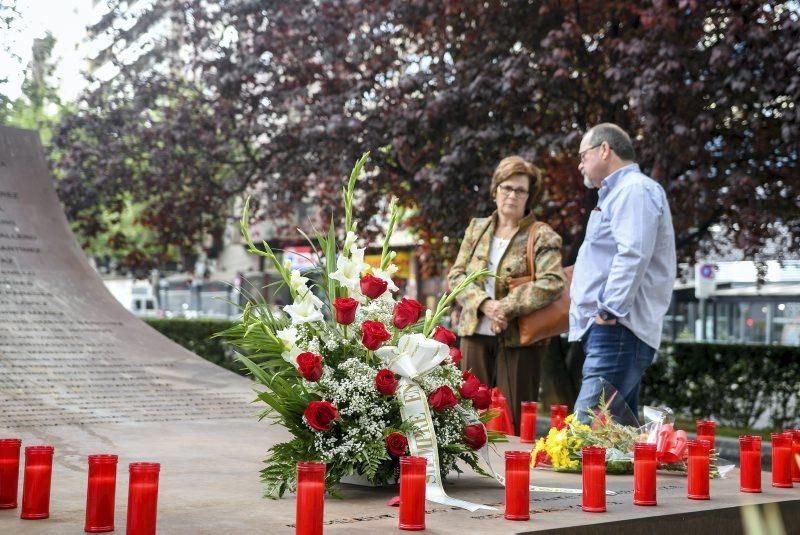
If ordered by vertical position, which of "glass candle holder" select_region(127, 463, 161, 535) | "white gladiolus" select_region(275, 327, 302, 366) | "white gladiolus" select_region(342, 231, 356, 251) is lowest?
"glass candle holder" select_region(127, 463, 161, 535)

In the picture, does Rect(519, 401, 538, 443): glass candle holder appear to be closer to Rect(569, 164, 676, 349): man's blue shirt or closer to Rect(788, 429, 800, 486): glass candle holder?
Rect(569, 164, 676, 349): man's blue shirt

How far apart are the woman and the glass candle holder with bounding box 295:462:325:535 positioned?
314 cm

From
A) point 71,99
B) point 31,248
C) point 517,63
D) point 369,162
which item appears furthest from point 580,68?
point 71,99

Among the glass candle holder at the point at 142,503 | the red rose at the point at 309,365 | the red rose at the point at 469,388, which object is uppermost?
the red rose at the point at 309,365

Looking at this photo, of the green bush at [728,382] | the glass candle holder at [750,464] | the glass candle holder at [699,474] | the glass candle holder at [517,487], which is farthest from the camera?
the green bush at [728,382]

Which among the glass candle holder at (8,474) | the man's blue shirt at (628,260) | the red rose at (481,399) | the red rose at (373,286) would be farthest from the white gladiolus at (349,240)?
the man's blue shirt at (628,260)

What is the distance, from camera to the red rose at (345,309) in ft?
12.2

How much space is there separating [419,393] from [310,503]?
2.94 ft

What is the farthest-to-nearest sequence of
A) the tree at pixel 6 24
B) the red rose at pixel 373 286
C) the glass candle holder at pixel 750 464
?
the tree at pixel 6 24 < the glass candle holder at pixel 750 464 < the red rose at pixel 373 286

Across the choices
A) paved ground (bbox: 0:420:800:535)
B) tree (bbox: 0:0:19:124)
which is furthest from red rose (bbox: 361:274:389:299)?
tree (bbox: 0:0:19:124)

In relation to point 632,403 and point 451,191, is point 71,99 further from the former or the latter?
point 632,403

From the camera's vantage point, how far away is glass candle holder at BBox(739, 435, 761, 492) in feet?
13.8

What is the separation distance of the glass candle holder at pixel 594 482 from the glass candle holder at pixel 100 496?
5.00 feet

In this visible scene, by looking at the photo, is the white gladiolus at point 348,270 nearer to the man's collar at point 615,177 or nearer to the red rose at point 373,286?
the red rose at point 373,286
